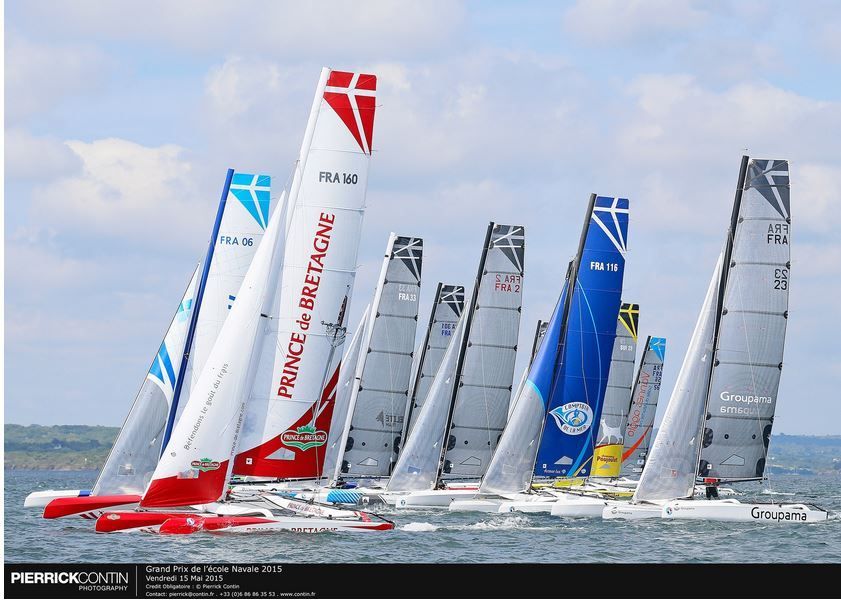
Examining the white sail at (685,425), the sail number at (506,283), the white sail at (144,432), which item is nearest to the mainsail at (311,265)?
the white sail at (144,432)

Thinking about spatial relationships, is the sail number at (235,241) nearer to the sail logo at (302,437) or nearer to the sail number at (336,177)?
the sail number at (336,177)

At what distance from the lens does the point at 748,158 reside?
31.3m

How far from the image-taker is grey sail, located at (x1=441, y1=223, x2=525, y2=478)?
37719mm

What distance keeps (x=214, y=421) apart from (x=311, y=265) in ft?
11.1

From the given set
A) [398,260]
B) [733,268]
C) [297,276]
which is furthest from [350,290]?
[398,260]

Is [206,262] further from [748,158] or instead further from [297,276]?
[748,158]

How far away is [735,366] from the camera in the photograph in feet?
103

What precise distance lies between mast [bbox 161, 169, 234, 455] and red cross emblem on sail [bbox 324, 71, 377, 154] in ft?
25.3

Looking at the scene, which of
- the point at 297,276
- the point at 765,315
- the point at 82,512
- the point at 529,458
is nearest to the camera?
the point at 297,276

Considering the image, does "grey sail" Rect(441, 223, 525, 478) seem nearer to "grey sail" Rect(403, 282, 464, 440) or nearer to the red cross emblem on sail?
"grey sail" Rect(403, 282, 464, 440)

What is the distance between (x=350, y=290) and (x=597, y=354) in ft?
42.5

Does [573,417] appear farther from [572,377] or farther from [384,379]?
[384,379]
